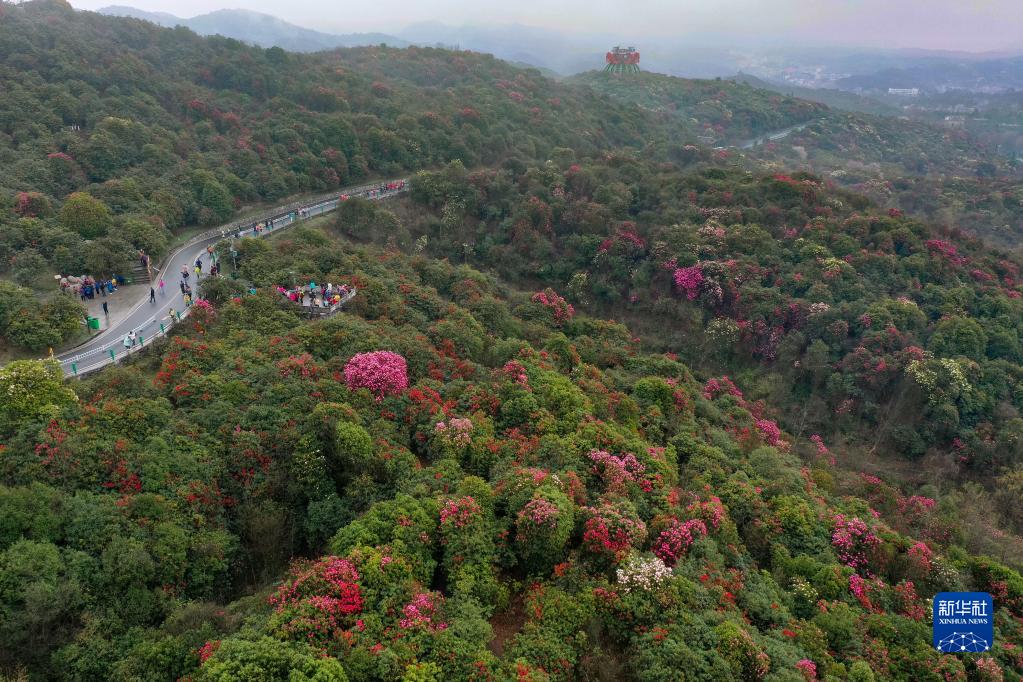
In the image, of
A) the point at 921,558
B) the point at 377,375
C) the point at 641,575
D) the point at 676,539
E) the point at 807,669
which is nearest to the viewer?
the point at 807,669

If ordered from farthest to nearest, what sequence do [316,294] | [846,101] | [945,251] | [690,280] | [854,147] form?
[846,101] < [854,147] < [945,251] < [690,280] < [316,294]

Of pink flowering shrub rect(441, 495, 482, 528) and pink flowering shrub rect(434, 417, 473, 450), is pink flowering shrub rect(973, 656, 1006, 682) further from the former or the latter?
pink flowering shrub rect(434, 417, 473, 450)

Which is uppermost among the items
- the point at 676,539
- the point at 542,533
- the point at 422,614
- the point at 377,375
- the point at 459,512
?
the point at 377,375

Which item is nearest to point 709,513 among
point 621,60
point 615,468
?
point 615,468

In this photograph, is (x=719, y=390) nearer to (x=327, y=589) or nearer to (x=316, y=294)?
(x=316, y=294)

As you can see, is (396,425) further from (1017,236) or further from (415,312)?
(1017,236)

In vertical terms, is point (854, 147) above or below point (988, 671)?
above

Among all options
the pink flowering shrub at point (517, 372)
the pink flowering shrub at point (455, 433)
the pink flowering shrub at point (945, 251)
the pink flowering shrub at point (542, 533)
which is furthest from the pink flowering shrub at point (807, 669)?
the pink flowering shrub at point (945, 251)

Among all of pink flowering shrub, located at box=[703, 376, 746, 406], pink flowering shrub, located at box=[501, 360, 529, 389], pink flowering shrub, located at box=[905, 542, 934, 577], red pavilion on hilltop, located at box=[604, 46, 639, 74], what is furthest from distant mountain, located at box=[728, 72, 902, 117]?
pink flowering shrub, located at box=[905, 542, 934, 577]
